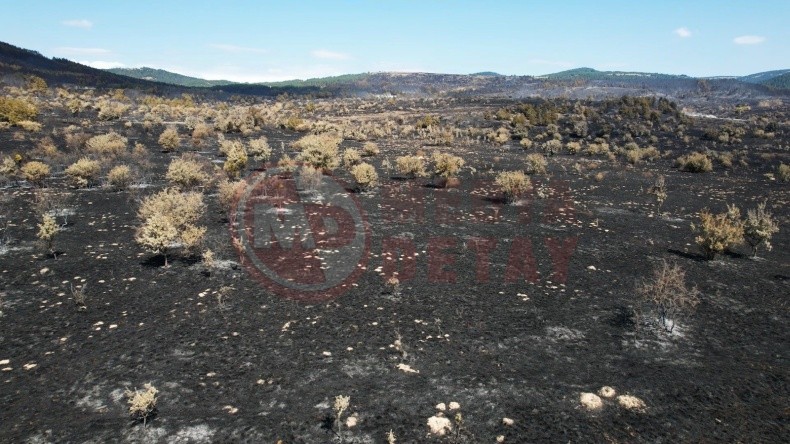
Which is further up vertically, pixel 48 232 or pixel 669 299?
pixel 48 232

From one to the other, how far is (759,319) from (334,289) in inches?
387

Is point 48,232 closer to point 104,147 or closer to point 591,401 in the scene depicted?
point 591,401

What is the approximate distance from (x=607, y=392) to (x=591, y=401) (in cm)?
45

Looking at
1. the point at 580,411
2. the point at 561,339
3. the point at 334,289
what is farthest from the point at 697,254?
the point at 334,289

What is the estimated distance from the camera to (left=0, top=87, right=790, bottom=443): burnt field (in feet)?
22.9

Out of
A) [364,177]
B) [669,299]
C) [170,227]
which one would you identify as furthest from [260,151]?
[669,299]

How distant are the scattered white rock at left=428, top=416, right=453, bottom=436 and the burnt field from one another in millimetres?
104

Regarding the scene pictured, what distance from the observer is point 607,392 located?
766 centimetres

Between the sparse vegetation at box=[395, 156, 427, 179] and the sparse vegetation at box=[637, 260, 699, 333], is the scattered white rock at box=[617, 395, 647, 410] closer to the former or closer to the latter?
the sparse vegetation at box=[637, 260, 699, 333]

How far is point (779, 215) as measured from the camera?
2039cm

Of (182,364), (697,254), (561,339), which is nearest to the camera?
(182,364)

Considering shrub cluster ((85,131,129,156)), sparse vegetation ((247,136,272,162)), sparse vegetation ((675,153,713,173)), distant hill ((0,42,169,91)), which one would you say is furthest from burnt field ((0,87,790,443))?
distant hill ((0,42,169,91))

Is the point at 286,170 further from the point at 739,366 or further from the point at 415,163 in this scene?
the point at 739,366

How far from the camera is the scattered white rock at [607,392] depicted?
7.58 m
